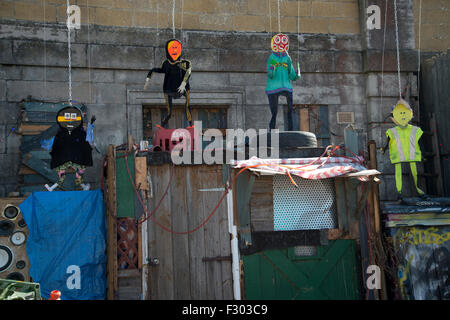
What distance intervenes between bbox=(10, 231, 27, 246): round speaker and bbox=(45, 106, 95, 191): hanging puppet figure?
1197mm

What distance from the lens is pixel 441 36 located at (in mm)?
12609

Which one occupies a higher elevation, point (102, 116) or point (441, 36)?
point (441, 36)

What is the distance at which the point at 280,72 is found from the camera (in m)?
9.53

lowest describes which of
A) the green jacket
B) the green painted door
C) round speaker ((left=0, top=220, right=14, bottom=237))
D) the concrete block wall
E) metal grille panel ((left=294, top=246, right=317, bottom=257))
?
the green painted door

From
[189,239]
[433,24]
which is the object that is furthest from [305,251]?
[433,24]

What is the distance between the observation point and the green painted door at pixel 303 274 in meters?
7.85

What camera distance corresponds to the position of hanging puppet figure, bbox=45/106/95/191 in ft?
28.9

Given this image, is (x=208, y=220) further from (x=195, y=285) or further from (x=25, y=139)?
(x=25, y=139)

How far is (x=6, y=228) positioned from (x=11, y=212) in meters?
0.26

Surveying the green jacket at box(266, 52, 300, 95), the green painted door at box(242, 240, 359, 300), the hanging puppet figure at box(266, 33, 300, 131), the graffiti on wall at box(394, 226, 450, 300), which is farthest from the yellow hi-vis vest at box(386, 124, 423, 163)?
the green painted door at box(242, 240, 359, 300)

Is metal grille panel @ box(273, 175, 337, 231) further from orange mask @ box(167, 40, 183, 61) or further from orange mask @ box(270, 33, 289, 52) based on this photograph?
orange mask @ box(167, 40, 183, 61)

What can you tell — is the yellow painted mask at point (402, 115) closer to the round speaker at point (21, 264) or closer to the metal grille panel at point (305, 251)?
the metal grille panel at point (305, 251)

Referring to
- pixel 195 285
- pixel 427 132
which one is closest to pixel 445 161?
pixel 427 132

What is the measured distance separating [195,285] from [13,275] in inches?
111
